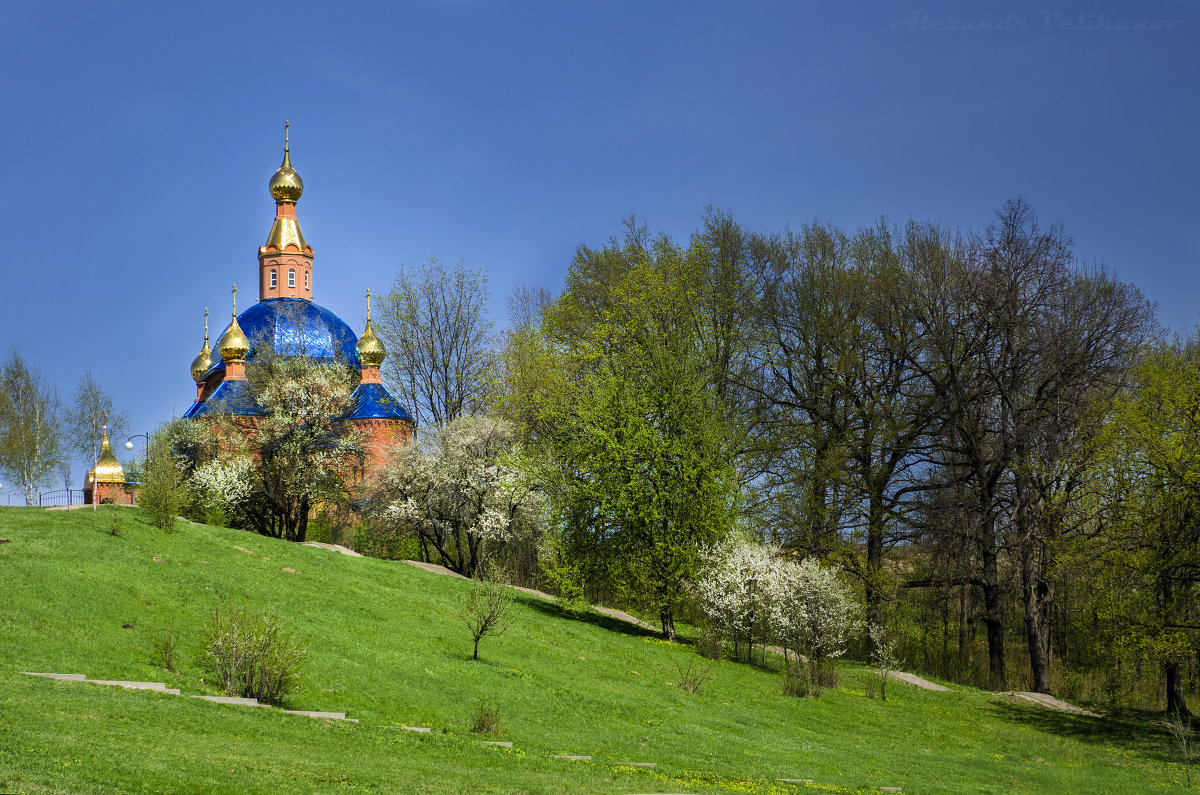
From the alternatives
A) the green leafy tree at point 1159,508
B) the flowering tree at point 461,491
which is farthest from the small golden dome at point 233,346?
the green leafy tree at point 1159,508

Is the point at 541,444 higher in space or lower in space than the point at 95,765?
higher

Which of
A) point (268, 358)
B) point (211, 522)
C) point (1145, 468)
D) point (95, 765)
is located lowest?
point (95, 765)

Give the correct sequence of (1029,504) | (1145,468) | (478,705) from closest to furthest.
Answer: (478,705), (1145,468), (1029,504)

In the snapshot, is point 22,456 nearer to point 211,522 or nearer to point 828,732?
point 211,522

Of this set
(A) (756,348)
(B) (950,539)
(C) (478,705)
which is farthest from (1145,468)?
(C) (478,705)

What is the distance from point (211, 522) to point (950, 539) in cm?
2776

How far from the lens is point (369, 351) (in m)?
56.0

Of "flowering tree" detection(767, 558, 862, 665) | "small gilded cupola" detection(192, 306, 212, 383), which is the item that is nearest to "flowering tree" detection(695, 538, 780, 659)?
"flowering tree" detection(767, 558, 862, 665)

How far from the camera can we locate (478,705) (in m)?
17.7

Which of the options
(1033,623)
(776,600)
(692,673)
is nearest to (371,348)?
(776,600)

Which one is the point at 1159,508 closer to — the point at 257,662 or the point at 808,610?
the point at 808,610

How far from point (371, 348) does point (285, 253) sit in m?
14.3

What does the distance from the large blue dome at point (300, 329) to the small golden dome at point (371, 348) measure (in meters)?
1.68

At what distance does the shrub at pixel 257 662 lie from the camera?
16.0 metres
